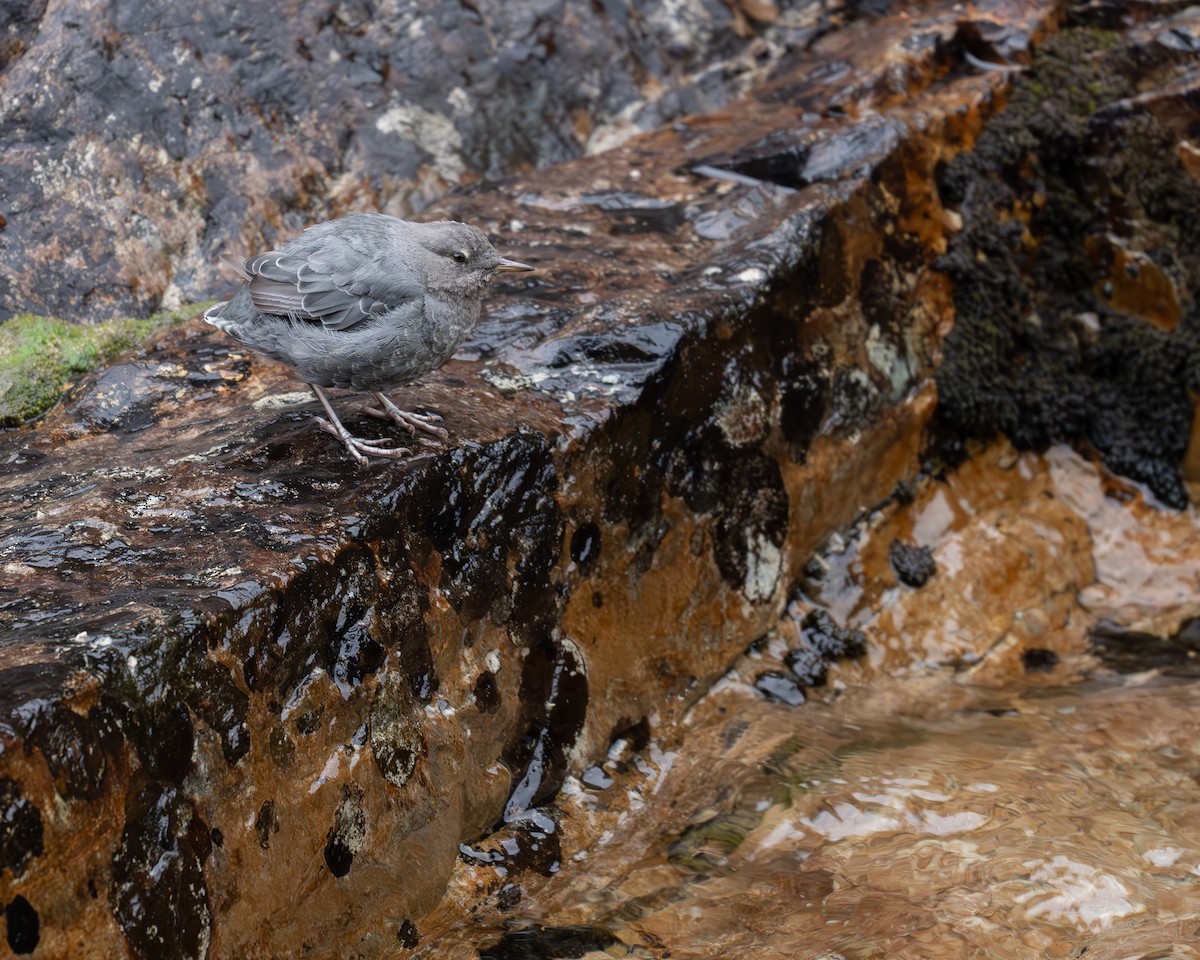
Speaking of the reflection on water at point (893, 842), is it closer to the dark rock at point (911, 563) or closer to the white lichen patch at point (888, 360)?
the dark rock at point (911, 563)

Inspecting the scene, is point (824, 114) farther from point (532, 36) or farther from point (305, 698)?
point (305, 698)

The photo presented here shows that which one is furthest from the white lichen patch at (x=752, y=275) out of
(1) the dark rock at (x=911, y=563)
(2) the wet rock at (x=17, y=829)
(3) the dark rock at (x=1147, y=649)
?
(2) the wet rock at (x=17, y=829)

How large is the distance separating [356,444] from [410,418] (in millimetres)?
217

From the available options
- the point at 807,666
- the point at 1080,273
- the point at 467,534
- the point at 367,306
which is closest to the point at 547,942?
the point at 467,534

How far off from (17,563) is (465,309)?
176 cm

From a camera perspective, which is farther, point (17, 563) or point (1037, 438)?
point (1037, 438)

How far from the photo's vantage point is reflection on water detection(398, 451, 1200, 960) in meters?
3.52

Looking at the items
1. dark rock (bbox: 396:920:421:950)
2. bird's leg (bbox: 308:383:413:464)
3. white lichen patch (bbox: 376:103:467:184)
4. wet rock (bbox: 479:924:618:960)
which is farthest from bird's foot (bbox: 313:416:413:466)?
white lichen patch (bbox: 376:103:467:184)

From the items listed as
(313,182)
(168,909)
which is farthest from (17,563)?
(313,182)

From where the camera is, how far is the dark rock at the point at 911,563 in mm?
5660

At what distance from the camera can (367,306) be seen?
409 centimetres

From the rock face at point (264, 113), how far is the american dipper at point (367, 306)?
76.2 inches

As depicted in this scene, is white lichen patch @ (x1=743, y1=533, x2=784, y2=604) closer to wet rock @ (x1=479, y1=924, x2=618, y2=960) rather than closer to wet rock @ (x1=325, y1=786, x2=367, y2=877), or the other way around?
wet rock @ (x1=479, y1=924, x2=618, y2=960)

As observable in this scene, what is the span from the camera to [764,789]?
431cm
